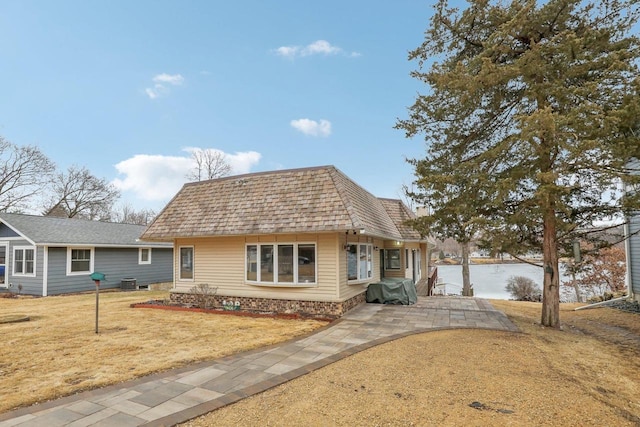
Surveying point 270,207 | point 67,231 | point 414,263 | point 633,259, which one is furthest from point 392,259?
point 67,231

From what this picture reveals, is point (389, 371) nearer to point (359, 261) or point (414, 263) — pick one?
point (359, 261)

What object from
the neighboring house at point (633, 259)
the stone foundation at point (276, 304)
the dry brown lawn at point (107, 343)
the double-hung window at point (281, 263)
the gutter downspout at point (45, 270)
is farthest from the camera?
the gutter downspout at point (45, 270)

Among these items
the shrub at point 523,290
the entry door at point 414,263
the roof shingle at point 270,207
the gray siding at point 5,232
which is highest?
the roof shingle at point 270,207

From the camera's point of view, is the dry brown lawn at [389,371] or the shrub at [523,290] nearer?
the dry brown lawn at [389,371]

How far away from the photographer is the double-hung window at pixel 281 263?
9625 millimetres

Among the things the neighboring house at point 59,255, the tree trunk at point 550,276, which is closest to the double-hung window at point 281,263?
the tree trunk at point 550,276

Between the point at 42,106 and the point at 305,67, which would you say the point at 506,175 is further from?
the point at 42,106

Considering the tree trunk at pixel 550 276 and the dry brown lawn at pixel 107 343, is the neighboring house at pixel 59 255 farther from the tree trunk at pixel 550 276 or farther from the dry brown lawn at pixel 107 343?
the tree trunk at pixel 550 276

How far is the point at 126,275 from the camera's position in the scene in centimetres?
1772

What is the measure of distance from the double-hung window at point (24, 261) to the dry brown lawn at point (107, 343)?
16.1 feet

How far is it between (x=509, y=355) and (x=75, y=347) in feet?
26.9

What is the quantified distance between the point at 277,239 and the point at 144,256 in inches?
497

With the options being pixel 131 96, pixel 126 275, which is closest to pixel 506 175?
pixel 131 96

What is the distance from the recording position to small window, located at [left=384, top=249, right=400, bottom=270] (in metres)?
14.7
